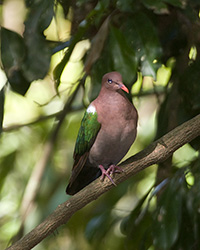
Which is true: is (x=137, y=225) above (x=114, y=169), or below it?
below

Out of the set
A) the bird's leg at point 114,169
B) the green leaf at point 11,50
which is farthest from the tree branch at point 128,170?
the green leaf at point 11,50

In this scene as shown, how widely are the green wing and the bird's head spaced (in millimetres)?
194

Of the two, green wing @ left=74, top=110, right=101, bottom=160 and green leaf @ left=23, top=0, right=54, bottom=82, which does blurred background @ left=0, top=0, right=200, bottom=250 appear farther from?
Answer: green wing @ left=74, top=110, right=101, bottom=160

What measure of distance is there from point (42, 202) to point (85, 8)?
1595mm

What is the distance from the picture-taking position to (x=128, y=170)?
10.5 feet

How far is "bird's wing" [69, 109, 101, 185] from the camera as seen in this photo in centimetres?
352

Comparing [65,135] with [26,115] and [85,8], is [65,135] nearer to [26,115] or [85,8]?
[26,115]

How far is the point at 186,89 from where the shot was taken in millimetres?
3771

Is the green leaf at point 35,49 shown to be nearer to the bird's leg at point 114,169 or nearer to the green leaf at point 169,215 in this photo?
the bird's leg at point 114,169

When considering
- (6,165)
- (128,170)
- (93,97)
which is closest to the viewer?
(128,170)

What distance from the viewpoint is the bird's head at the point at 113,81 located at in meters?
3.40

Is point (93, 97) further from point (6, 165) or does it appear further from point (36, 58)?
point (6, 165)

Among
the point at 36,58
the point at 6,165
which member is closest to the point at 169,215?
the point at 36,58

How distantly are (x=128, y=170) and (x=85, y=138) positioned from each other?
0.48m
